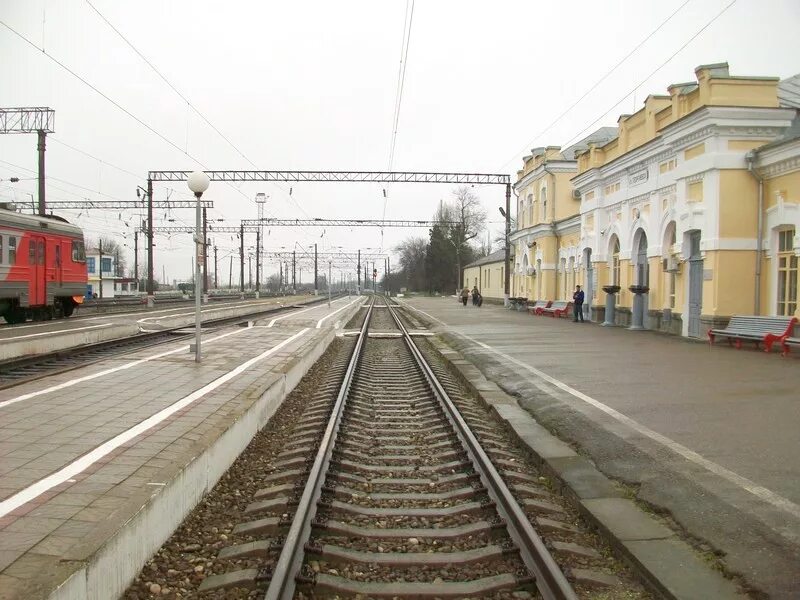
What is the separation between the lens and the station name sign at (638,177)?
69.6ft

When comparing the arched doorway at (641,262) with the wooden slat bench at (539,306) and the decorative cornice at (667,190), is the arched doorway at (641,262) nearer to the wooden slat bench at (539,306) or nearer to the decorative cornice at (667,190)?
the decorative cornice at (667,190)

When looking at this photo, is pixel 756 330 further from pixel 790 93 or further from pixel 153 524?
pixel 153 524

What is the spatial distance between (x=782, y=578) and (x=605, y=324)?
69.2 feet

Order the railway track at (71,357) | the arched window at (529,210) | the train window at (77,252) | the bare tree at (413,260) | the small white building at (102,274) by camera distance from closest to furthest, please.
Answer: the railway track at (71,357) → the train window at (77,252) → the arched window at (529,210) → the small white building at (102,274) → the bare tree at (413,260)

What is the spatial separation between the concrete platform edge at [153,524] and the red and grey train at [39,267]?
13963 mm

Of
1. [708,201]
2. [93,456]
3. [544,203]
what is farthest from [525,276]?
[93,456]

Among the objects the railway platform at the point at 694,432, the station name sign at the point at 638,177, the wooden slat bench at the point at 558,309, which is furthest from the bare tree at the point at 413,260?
the railway platform at the point at 694,432

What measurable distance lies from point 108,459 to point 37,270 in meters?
16.4

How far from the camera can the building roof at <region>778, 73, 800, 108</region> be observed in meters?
17.6

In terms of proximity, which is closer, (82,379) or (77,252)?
(82,379)

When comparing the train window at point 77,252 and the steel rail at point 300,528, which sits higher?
the train window at point 77,252

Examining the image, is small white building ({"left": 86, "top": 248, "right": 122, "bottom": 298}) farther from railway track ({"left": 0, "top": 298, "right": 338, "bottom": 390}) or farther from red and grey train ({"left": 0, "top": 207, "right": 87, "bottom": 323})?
railway track ({"left": 0, "top": 298, "right": 338, "bottom": 390})

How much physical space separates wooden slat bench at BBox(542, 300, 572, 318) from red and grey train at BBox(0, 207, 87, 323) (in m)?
20.7

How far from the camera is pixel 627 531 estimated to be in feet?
13.5
